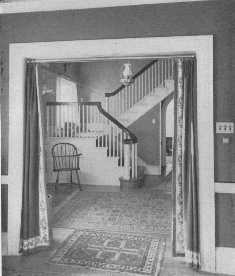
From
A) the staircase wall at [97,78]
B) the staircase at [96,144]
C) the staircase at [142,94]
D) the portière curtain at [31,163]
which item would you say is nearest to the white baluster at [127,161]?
the staircase at [96,144]

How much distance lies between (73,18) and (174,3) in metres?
1.14

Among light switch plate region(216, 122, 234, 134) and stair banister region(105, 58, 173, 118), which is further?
stair banister region(105, 58, 173, 118)

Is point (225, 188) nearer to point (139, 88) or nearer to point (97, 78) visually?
point (139, 88)

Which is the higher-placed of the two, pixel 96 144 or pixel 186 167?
pixel 96 144

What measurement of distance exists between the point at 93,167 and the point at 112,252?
4.05 metres

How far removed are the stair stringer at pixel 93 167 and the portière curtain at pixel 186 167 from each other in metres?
4.12

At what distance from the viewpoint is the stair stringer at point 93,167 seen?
772 cm

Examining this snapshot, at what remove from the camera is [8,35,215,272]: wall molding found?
11.0 ft

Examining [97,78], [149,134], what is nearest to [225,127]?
[149,134]

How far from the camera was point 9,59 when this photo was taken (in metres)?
3.75

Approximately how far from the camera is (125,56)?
3.57m

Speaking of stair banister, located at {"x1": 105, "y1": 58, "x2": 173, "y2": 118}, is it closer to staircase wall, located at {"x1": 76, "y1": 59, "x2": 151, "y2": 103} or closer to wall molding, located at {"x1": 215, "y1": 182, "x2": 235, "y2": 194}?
staircase wall, located at {"x1": 76, "y1": 59, "x2": 151, "y2": 103}

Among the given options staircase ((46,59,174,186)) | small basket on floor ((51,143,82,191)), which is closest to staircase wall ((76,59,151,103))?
staircase ((46,59,174,186))

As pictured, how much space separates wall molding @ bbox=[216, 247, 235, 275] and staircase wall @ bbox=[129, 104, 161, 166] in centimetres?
618
